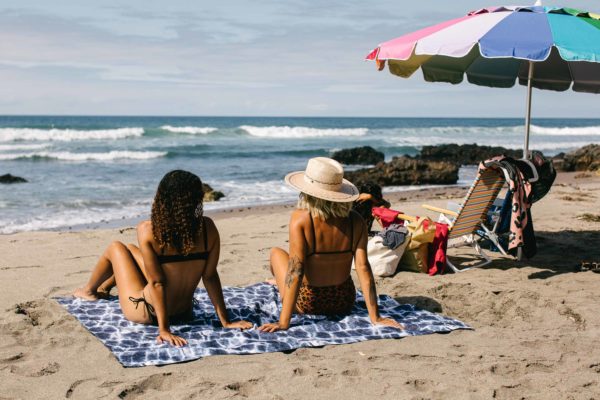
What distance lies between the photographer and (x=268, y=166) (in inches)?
862

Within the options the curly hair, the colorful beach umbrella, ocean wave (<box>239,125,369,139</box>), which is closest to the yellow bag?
the colorful beach umbrella

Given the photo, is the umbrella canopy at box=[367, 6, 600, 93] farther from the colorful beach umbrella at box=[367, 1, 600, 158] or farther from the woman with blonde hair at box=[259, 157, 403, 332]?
the woman with blonde hair at box=[259, 157, 403, 332]

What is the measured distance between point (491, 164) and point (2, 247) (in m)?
5.58

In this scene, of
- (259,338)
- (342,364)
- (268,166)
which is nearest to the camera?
(342,364)

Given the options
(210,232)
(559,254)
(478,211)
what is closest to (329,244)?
(210,232)

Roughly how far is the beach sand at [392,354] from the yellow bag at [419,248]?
135mm

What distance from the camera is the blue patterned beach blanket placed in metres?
3.67

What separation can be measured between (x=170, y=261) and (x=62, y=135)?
34.5 metres

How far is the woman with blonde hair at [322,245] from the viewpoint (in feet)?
12.9

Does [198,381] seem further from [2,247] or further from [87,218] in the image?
[87,218]

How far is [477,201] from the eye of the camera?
5.53 meters

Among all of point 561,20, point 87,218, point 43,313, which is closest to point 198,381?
point 43,313

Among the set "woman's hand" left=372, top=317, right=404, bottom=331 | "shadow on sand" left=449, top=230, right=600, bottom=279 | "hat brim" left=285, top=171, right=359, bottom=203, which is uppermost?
"hat brim" left=285, top=171, right=359, bottom=203

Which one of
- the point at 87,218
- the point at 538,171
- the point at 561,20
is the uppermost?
the point at 561,20
